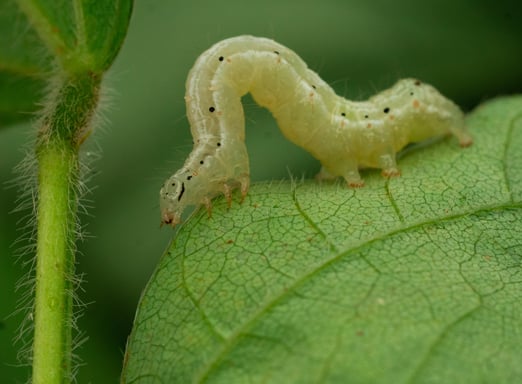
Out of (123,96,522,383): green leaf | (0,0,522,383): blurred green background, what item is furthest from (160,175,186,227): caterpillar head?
(0,0,522,383): blurred green background

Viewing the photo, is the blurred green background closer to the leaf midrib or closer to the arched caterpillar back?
the arched caterpillar back

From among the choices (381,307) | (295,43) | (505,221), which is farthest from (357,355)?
(295,43)

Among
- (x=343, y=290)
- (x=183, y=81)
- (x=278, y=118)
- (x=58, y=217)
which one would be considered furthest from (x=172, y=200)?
(x=183, y=81)

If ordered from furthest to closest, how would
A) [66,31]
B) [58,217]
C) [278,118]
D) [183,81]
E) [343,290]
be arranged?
[183,81] → [278,118] → [66,31] → [58,217] → [343,290]

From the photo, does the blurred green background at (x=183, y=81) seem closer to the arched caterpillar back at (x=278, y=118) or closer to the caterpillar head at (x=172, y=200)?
the arched caterpillar back at (x=278, y=118)

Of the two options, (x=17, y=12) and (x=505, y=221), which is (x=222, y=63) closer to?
(x=17, y=12)

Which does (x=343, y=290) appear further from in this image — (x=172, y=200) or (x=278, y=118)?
(x=278, y=118)
